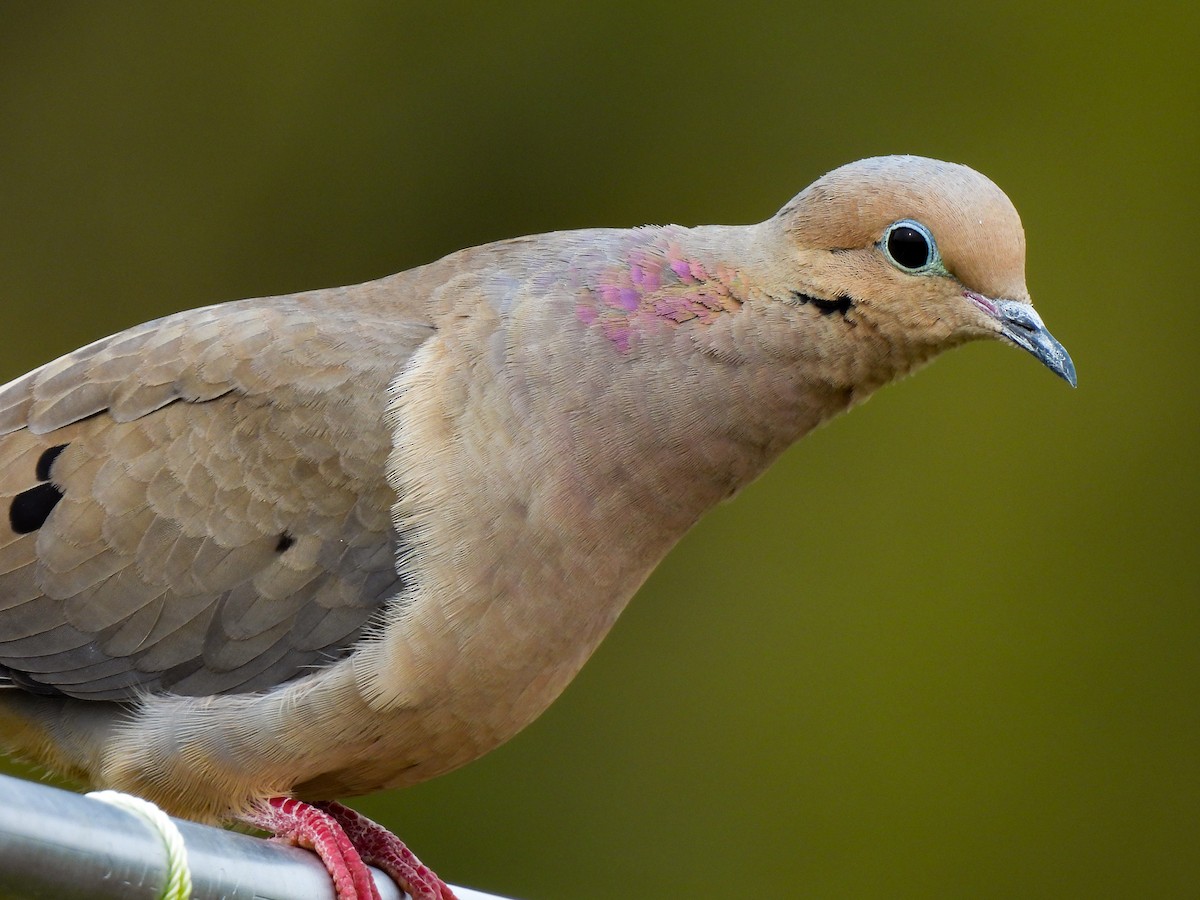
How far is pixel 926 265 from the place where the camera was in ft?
7.65

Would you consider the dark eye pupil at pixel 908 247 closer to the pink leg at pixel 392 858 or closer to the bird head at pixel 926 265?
the bird head at pixel 926 265

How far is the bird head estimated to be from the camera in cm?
231

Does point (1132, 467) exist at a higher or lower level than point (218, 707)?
lower

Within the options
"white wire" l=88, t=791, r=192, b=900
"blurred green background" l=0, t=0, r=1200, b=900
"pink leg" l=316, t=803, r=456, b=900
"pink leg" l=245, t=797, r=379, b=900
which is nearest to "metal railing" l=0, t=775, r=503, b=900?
"white wire" l=88, t=791, r=192, b=900

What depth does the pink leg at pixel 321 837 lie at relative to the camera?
7.04 ft

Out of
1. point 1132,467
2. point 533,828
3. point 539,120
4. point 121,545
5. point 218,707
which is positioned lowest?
point 533,828

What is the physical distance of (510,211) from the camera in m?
5.04

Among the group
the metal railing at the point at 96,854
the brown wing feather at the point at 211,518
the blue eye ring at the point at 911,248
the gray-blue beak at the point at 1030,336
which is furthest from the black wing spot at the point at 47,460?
the gray-blue beak at the point at 1030,336

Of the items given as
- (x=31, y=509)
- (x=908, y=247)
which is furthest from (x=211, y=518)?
(x=908, y=247)

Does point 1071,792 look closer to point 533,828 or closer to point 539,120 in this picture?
point 533,828

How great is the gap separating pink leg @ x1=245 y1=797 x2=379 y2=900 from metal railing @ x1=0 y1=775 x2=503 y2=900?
0.51 metres

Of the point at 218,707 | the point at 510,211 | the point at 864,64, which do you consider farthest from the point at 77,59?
the point at 218,707

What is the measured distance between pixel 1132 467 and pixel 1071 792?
3.33 feet

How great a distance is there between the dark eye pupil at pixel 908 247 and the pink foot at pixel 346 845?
1145 millimetres
